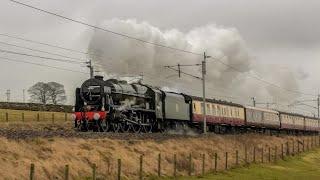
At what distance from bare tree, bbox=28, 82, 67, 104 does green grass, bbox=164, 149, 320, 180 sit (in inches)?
4194

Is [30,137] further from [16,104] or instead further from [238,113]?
[16,104]

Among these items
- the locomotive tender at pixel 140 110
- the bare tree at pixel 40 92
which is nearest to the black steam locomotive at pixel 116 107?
the locomotive tender at pixel 140 110

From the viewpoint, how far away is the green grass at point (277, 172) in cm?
3703

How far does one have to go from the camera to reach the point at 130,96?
4416 centimetres

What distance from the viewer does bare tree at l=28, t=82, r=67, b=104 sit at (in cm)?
15362

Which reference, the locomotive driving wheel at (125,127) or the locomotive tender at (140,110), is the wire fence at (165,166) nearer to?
the locomotive driving wheel at (125,127)

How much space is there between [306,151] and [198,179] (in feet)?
127

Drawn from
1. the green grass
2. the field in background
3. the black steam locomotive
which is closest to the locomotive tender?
the black steam locomotive

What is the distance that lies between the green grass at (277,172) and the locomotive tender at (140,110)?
865 centimetres

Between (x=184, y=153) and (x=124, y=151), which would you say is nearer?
(x=124, y=151)

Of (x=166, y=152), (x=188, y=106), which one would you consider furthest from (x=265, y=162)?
(x=166, y=152)

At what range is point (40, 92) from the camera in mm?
155750

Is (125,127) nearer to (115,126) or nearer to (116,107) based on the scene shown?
(115,126)

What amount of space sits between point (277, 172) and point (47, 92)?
12150 cm
